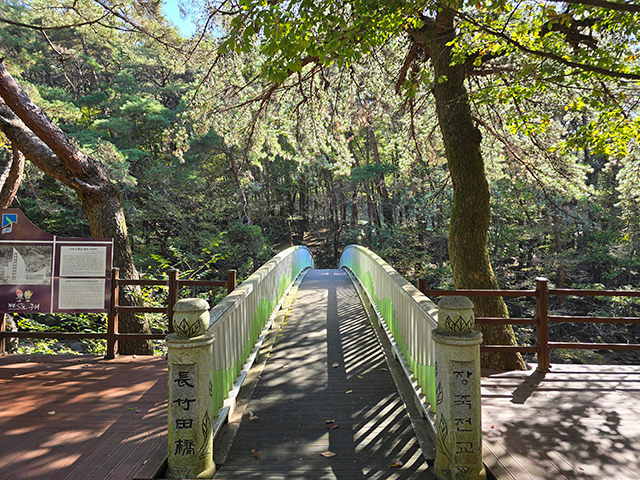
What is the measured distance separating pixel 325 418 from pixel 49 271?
4298 millimetres

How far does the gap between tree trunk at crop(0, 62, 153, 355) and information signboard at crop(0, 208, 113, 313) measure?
110 cm

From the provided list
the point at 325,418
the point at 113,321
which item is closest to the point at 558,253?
the point at 325,418

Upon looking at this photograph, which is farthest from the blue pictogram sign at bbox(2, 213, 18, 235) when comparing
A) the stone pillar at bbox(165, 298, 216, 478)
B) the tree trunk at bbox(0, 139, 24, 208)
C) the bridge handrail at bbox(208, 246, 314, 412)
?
the stone pillar at bbox(165, 298, 216, 478)

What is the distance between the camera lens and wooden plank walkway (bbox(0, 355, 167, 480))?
2.98m

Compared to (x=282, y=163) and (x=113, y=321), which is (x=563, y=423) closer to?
(x=113, y=321)

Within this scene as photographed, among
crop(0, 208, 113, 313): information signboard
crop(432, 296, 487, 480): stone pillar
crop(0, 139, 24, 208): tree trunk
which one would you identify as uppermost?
crop(0, 139, 24, 208): tree trunk

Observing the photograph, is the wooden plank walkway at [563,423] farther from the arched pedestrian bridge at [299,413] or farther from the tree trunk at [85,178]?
the tree trunk at [85,178]

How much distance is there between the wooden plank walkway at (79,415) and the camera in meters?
2.98

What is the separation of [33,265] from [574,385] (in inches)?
280

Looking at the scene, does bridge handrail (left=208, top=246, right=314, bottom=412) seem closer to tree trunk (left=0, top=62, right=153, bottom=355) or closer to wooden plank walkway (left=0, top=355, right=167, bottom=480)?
wooden plank walkway (left=0, top=355, right=167, bottom=480)

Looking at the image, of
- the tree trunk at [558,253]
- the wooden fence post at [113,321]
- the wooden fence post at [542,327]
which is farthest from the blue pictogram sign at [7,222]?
the tree trunk at [558,253]

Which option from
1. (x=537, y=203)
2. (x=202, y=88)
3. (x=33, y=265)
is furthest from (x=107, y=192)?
(x=537, y=203)

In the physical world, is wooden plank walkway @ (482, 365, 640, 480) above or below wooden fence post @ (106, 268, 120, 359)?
below

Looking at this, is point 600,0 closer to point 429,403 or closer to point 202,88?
point 429,403
